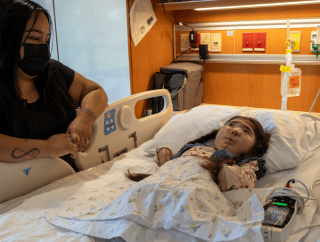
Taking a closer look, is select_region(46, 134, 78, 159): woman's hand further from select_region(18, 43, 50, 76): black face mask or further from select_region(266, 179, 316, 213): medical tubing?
select_region(266, 179, 316, 213): medical tubing

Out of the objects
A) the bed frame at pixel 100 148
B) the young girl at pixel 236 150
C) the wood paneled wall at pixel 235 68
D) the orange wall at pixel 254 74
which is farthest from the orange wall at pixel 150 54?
the young girl at pixel 236 150

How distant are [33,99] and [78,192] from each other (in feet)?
1.48

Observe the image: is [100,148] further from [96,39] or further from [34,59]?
[96,39]

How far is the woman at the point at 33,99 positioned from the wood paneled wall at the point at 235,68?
1.57 metres

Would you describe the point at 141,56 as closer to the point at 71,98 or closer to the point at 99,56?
the point at 99,56

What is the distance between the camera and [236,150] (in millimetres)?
1482

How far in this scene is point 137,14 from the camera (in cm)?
291

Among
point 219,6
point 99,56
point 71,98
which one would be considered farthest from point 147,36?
point 71,98

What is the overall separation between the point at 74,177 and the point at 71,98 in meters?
0.38

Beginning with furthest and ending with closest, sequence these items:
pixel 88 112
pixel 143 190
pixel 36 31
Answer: pixel 88 112 → pixel 36 31 → pixel 143 190

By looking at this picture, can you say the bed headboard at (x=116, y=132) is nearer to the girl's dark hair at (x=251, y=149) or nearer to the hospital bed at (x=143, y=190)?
the hospital bed at (x=143, y=190)

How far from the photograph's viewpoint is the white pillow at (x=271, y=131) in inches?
58.3

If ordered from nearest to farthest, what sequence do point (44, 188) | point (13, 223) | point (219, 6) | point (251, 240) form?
point (251, 240) → point (13, 223) → point (44, 188) → point (219, 6)

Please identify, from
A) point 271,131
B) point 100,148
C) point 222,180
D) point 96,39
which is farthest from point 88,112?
point 96,39
